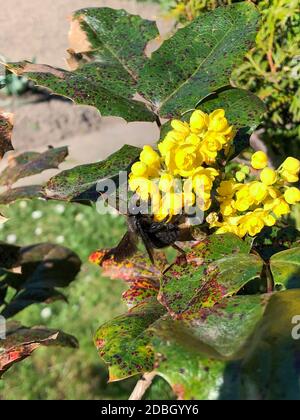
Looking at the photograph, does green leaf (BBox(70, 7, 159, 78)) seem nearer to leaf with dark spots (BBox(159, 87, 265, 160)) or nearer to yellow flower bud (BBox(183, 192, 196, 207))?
leaf with dark spots (BBox(159, 87, 265, 160))

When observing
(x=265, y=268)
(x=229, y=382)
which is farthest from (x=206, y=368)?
(x=265, y=268)

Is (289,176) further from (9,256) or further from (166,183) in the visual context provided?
(9,256)

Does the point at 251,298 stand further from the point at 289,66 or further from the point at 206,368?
the point at 289,66

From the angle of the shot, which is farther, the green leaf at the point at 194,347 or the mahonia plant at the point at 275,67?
the mahonia plant at the point at 275,67

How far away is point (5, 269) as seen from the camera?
1.34 meters

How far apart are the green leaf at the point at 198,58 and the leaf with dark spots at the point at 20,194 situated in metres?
0.30

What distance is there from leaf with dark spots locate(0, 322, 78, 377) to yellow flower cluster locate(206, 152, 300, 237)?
0.35 m

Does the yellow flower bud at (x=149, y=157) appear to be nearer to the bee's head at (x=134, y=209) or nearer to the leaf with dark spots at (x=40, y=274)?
the bee's head at (x=134, y=209)

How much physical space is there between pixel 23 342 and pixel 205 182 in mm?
437

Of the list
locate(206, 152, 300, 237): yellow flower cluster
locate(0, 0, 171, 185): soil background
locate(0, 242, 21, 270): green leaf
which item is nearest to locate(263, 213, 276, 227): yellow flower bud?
locate(206, 152, 300, 237): yellow flower cluster

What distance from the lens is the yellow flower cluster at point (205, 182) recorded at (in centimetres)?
81

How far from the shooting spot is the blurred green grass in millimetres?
2438

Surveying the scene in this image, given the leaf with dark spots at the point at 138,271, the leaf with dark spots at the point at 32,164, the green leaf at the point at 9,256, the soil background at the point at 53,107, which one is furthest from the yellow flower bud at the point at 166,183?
the soil background at the point at 53,107
